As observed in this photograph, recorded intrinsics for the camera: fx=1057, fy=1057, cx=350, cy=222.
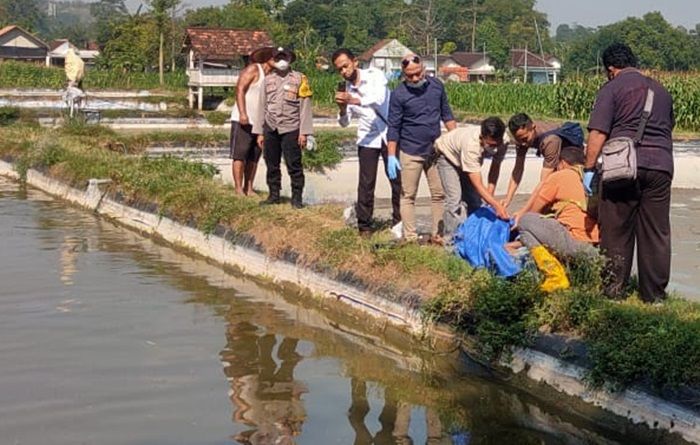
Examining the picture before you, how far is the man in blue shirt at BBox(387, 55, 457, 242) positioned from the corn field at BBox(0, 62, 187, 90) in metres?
38.2

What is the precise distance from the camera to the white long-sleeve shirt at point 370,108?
28.5ft

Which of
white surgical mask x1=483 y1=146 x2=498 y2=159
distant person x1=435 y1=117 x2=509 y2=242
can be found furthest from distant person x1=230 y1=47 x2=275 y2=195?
white surgical mask x1=483 y1=146 x2=498 y2=159

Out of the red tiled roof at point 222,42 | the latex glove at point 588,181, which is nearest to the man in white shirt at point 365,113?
the latex glove at point 588,181

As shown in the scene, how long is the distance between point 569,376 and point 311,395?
1.44m

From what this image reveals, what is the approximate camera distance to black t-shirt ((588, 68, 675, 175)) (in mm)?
6535

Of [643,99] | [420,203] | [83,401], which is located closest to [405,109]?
[643,99]

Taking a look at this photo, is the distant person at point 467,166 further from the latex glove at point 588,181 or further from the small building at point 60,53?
the small building at point 60,53

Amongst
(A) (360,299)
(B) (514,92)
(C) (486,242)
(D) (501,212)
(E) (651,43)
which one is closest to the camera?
(C) (486,242)

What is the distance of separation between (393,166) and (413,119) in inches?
15.7

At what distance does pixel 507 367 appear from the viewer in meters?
6.20

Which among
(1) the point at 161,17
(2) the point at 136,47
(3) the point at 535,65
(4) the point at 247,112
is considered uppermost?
(1) the point at 161,17

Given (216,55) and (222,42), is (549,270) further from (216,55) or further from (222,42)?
(222,42)

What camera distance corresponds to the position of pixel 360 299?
7.80 m

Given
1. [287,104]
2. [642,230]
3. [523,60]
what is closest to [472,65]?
[523,60]
